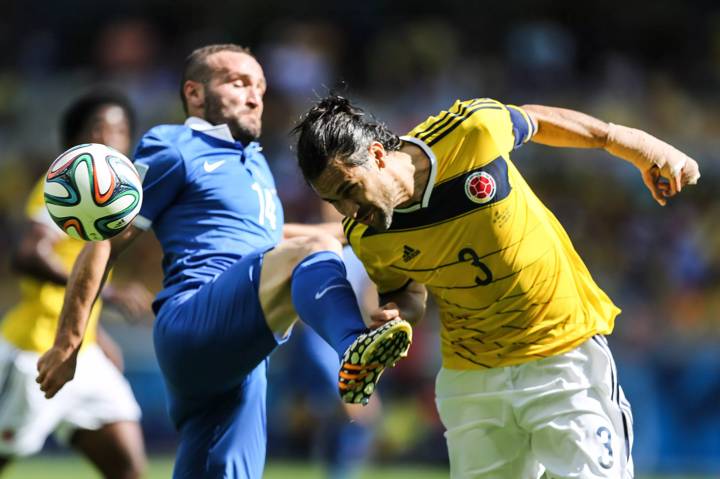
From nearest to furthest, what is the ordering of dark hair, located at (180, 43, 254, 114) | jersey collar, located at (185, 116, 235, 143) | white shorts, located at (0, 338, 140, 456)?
1. jersey collar, located at (185, 116, 235, 143)
2. dark hair, located at (180, 43, 254, 114)
3. white shorts, located at (0, 338, 140, 456)

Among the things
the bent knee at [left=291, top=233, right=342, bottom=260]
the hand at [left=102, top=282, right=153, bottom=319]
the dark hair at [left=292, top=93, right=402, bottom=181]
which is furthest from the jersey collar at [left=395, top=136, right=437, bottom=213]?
the hand at [left=102, top=282, right=153, bottom=319]

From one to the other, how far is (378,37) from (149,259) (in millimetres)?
4285

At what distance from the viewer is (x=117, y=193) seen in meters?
4.43

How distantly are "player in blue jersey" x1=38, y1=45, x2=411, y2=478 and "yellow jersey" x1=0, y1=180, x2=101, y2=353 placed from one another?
5.80 ft

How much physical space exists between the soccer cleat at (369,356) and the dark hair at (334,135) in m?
0.60

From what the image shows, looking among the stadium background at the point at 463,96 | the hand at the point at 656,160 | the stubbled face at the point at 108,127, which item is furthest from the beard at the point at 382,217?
the stadium background at the point at 463,96

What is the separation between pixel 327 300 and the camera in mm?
4141

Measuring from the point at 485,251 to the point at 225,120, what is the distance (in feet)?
5.04

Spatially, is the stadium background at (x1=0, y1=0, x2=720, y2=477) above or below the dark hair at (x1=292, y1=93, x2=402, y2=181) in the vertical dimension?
below

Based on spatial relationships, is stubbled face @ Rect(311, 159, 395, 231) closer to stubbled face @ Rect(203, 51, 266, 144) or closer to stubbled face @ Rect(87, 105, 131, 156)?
stubbled face @ Rect(203, 51, 266, 144)

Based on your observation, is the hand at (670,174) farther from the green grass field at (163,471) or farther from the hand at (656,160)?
the green grass field at (163,471)

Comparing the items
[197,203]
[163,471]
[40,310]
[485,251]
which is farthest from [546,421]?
[163,471]

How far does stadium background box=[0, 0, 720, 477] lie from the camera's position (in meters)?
11.2

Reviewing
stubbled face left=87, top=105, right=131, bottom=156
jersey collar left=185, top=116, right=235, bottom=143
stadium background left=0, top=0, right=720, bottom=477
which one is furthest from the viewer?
stadium background left=0, top=0, right=720, bottom=477
